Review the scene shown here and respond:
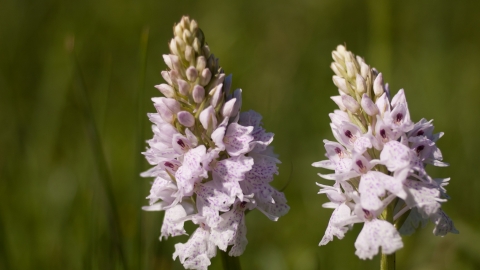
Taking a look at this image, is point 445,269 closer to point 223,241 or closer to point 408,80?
point 223,241

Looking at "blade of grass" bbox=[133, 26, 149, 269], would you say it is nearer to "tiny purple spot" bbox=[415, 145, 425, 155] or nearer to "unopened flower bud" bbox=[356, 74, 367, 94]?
"unopened flower bud" bbox=[356, 74, 367, 94]

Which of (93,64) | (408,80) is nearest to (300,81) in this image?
(408,80)

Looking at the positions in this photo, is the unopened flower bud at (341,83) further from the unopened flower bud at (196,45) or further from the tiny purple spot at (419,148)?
the unopened flower bud at (196,45)

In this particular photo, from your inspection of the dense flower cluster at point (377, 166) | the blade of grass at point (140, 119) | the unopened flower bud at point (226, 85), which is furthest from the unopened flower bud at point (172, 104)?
the dense flower cluster at point (377, 166)

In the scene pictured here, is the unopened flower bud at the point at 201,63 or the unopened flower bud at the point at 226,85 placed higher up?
the unopened flower bud at the point at 201,63

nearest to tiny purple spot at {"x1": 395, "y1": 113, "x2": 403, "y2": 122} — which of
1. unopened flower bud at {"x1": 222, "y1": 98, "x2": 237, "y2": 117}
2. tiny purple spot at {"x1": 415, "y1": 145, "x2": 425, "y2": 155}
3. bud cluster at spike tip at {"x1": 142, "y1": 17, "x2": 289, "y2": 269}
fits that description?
tiny purple spot at {"x1": 415, "y1": 145, "x2": 425, "y2": 155}
